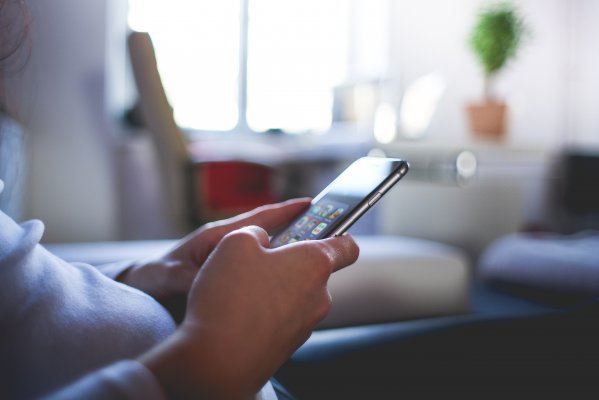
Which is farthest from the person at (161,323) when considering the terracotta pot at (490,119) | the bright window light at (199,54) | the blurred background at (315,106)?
the bright window light at (199,54)

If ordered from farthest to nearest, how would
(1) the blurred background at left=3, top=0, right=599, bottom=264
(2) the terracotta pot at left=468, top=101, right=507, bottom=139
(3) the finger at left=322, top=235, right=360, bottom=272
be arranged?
(2) the terracotta pot at left=468, top=101, right=507, bottom=139 < (1) the blurred background at left=3, top=0, right=599, bottom=264 < (3) the finger at left=322, top=235, right=360, bottom=272

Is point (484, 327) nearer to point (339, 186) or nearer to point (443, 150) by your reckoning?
point (339, 186)

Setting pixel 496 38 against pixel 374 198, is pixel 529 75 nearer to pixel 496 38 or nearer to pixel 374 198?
pixel 496 38

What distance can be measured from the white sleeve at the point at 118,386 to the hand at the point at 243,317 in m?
0.02

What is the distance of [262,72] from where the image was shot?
3.22 meters

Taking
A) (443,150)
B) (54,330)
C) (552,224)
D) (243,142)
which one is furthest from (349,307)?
(552,224)

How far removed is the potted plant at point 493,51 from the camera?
2012mm

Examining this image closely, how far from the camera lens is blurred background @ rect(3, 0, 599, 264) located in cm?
185

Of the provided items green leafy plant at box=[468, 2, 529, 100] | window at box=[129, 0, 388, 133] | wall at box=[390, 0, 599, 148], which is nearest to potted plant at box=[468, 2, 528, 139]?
green leafy plant at box=[468, 2, 529, 100]

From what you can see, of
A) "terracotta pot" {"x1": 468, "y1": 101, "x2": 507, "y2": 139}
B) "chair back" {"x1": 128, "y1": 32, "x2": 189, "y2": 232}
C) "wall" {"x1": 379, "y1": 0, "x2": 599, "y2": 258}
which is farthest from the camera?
"wall" {"x1": 379, "y1": 0, "x2": 599, "y2": 258}

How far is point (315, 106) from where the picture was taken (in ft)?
10.9

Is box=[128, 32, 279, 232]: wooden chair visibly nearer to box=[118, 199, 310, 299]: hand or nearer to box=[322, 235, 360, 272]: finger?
box=[118, 199, 310, 299]: hand

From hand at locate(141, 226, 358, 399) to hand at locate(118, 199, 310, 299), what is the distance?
6.6 inches

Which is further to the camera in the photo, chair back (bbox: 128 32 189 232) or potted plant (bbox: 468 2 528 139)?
potted plant (bbox: 468 2 528 139)
